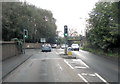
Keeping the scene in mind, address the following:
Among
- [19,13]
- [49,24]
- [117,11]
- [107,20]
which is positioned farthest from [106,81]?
[49,24]

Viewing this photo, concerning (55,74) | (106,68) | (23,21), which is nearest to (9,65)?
(55,74)

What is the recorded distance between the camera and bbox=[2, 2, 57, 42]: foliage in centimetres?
2699

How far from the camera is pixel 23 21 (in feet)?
111

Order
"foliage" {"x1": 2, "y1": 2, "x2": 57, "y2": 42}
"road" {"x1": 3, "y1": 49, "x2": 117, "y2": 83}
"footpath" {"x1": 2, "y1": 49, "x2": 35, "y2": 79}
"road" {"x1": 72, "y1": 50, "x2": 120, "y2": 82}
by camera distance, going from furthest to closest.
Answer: "foliage" {"x1": 2, "y1": 2, "x2": 57, "y2": 42}
"footpath" {"x1": 2, "y1": 49, "x2": 35, "y2": 79}
"road" {"x1": 72, "y1": 50, "x2": 120, "y2": 82}
"road" {"x1": 3, "y1": 49, "x2": 117, "y2": 83}

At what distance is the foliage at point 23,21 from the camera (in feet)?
88.6

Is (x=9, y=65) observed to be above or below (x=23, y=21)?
below

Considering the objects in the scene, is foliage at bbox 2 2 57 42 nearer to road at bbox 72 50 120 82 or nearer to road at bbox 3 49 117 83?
road at bbox 3 49 117 83

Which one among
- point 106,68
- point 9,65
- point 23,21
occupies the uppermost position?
point 23,21

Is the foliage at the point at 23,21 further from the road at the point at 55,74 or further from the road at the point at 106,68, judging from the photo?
the road at the point at 106,68

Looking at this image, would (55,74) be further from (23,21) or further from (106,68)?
(23,21)

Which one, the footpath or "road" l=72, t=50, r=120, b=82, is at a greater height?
the footpath

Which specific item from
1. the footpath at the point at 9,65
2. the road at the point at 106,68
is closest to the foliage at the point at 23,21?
the footpath at the point at 9,65

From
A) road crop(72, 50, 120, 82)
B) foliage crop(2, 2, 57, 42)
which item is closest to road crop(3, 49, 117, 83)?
road crop(72, 50, 120, 82)

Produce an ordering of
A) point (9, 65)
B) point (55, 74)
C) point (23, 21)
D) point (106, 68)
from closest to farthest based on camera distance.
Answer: point (55, 74) < point (106, 68) < point (9, 65) < point (23, 21)
